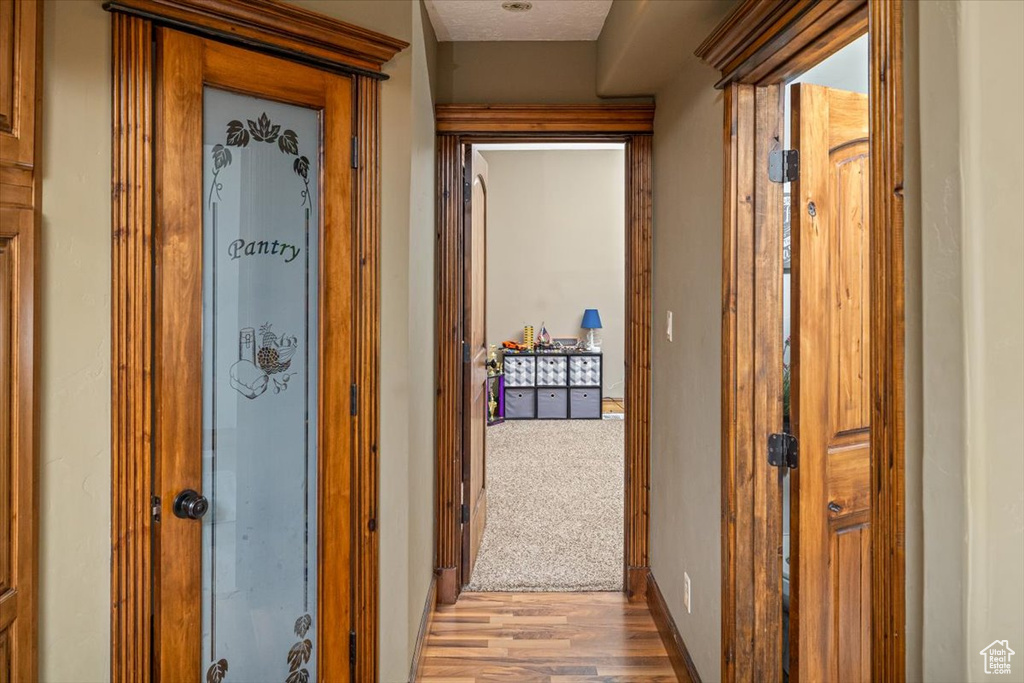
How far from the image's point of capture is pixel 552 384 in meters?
7.25

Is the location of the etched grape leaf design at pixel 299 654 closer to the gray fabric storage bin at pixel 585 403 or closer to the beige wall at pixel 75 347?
the beige wall at pixel 75 347

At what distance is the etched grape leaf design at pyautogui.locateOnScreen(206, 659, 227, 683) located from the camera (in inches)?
69.5

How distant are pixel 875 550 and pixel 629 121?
2290mm

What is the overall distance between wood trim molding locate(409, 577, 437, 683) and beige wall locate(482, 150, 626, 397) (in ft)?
16.5

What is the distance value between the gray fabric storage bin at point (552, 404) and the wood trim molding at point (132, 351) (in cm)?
577

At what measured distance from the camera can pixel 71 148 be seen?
1.46 meters

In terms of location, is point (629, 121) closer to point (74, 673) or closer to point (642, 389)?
point (642, 389)

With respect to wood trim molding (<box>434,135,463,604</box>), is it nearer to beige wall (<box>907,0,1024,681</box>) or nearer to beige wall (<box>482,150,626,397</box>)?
beige wall (<box>907,0,1024,681</box>)

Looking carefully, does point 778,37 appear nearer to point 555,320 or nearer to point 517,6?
point 517,6

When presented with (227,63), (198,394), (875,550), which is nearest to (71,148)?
(227,63)

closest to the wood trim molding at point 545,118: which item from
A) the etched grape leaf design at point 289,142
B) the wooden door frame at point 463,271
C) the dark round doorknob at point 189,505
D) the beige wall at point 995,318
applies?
the wooden door frame at point 463,271

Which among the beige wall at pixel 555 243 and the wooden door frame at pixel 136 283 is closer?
the wooden door frame at pixel 136 283

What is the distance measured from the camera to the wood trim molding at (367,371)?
2039mm

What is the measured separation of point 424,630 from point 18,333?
1925mm
